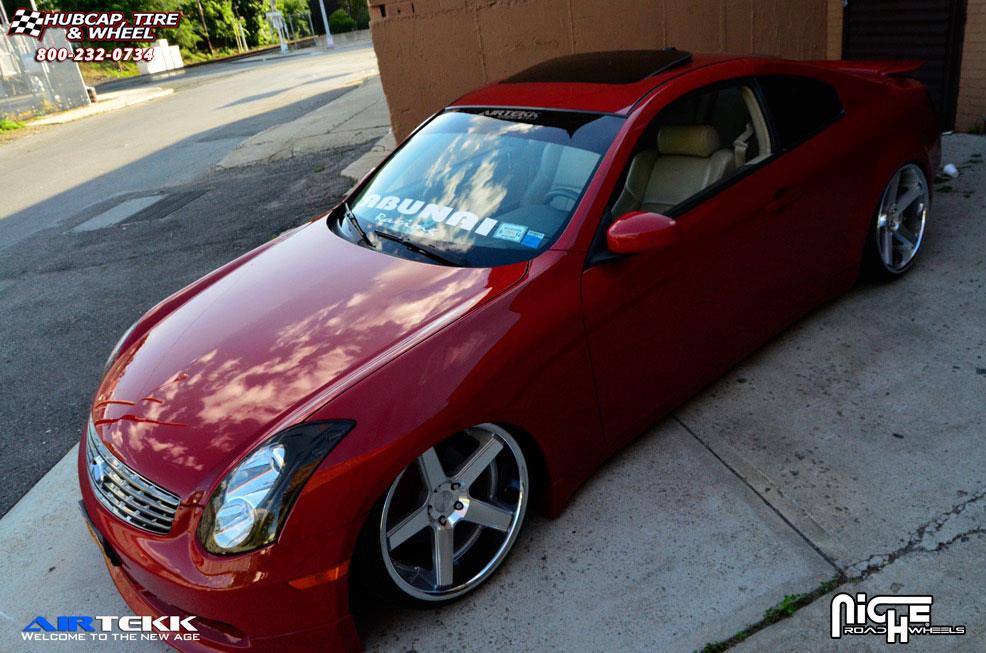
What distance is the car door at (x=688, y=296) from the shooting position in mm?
3012

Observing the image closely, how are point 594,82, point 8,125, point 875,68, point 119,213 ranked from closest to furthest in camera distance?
point 594,82 → point 875,68 → point 119,213 → point 8,125

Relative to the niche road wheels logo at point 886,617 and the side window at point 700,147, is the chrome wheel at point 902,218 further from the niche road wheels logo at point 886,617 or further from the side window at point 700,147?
the niche road wheels logo at point 886,617

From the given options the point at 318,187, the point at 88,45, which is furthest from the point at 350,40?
the point at 318,187

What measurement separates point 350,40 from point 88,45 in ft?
53.6

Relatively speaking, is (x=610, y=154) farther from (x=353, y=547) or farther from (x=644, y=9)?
(x=644, y=9)

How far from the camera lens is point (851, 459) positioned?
319 cm

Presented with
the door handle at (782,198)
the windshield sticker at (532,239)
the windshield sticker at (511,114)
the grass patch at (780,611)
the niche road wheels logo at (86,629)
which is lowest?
the grass patch at (780,611)

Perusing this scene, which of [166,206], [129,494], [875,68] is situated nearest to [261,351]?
[129,494]

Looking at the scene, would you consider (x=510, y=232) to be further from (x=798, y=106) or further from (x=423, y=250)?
(x=798, y=106)

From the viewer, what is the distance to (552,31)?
792cm

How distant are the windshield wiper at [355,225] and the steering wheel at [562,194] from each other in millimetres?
770

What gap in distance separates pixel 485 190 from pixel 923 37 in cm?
545

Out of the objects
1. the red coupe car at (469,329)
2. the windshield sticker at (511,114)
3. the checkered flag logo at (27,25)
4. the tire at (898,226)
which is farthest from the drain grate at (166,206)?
the checkered flag logo at (27,25)

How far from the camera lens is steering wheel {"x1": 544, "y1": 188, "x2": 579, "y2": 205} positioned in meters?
3.11
